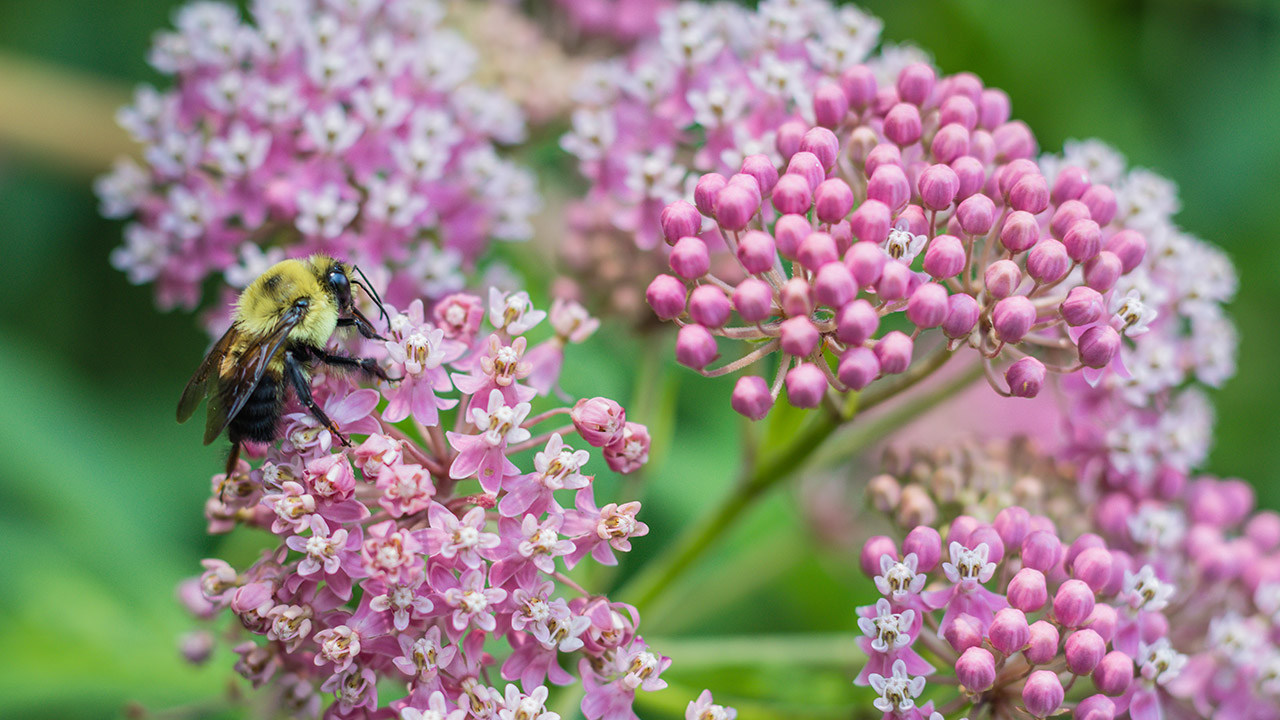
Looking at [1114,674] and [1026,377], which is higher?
[1026,377]

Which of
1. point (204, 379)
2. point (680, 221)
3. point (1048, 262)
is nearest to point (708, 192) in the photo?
point (680, 221)

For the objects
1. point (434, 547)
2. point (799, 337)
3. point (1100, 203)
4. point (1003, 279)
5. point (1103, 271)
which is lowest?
point (434, 547)

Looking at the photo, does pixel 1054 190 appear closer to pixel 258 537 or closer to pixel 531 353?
pixel 531 353

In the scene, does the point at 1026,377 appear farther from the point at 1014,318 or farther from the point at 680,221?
the point at 680,221

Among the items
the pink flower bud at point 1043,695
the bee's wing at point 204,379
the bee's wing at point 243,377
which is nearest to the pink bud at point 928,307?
the pink flower bud at point 1043,695

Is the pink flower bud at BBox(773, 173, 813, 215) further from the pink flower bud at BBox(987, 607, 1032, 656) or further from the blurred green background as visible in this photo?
the blurred green background

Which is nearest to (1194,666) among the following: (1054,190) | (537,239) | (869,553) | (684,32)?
(869,553)
